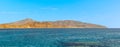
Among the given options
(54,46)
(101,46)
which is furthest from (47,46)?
(101,46)

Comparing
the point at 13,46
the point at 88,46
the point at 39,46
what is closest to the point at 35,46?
the point at 39,46

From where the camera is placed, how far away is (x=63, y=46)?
68062 mm

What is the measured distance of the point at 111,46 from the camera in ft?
220

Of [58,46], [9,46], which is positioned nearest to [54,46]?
[58,46]

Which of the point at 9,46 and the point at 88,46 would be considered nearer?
the point at 88,46

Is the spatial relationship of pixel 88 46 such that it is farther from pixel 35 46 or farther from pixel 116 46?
pixel 35 46

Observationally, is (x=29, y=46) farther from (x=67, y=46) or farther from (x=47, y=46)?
(x=67, y=46)

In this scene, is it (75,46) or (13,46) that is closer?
(75,46)

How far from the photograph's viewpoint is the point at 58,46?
223 feet

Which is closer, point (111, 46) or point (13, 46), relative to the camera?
point (111, 46)

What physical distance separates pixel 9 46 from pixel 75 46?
1598 centimetres

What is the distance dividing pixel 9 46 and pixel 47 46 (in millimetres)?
9536

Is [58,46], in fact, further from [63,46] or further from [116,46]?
[116,46]

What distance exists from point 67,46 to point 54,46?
2.76 meters
